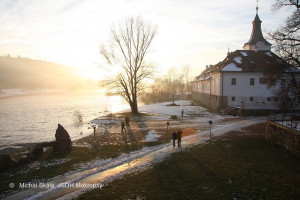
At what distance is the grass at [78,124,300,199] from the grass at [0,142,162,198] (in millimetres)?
3978

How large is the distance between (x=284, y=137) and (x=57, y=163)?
53.7 feet

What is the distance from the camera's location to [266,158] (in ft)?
44.5

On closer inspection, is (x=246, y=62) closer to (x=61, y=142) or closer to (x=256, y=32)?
(x=256, y=32)

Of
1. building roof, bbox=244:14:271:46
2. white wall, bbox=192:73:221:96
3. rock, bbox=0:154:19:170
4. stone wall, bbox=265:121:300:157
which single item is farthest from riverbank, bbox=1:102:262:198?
building roof, bbox=244:14:271:46

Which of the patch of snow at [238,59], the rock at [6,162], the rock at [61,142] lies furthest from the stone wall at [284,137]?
the patch of snow at [238,59]

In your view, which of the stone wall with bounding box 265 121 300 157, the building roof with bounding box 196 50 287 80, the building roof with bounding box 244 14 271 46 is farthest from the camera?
the building roof with bounding box 244 14 271 46

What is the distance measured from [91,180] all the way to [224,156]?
8559 millimetres

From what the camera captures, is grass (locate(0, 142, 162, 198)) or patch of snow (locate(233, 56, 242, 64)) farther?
patch of snow (locate(233, 56, 242, 64))

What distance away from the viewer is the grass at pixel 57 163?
11789 mm

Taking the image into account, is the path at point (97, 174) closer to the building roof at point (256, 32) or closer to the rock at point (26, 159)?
the rock at point (26, 159)

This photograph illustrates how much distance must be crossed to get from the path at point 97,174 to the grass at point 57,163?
859 millimetres

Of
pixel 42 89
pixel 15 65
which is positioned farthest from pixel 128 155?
pixel 15 65

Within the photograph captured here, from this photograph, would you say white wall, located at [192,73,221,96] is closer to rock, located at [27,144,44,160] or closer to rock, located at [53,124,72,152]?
rock, located at [53,124,72,152]

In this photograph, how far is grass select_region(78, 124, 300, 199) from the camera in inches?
368
